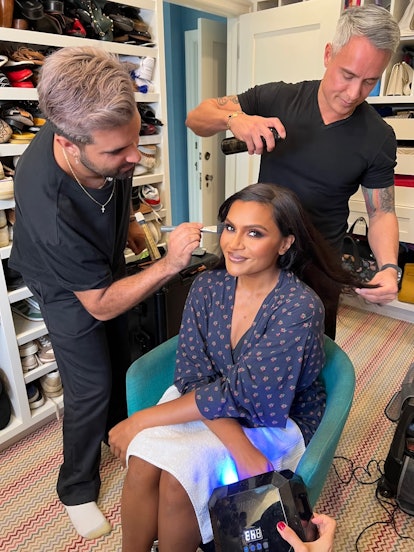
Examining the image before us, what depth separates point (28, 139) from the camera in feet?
4.86

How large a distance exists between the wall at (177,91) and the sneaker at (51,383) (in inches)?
78.2

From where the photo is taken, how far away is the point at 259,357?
1020mm

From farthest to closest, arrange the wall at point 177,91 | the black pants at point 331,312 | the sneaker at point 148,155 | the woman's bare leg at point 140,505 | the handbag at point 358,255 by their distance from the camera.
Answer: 1. the wall at point 177,91
2. the handbag at point 358,255
3. the sneaker at point 148,155
4. the black pants at point 331,312
5. the woman's bare leg at point 140,505

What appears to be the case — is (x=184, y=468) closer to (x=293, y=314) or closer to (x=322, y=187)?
(x=293, y=314)

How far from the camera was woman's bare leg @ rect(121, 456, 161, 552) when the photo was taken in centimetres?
98

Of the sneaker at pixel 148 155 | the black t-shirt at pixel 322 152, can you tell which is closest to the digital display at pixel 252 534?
the black t-shirt at pixel 322 152

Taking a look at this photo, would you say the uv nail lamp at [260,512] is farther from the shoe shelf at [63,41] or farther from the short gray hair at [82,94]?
the shoe shelf at [63,41]

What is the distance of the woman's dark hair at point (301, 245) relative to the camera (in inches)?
42.6

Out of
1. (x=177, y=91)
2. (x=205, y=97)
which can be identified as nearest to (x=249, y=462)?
(x=205, y=97)

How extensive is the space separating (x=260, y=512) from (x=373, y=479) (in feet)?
3.20

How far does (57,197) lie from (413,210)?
201 cm

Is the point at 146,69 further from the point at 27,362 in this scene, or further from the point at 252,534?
the point at 252,534

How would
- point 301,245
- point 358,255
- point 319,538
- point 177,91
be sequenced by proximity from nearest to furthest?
point 319,538, point 301,245, point 358,255, point 177,91

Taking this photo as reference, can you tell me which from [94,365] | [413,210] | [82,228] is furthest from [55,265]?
[413,210]
